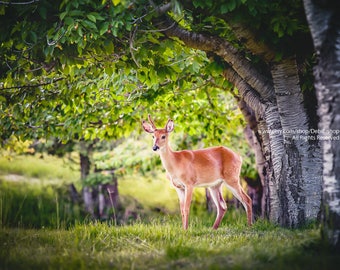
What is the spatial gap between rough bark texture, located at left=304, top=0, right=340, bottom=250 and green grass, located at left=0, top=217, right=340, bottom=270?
17.2 inches

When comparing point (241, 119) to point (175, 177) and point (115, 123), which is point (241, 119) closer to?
point (115, 123)

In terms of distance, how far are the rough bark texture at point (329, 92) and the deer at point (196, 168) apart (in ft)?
10.3

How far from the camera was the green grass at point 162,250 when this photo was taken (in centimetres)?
439

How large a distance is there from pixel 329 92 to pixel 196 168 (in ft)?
11.7

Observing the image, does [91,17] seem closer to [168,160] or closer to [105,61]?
[105,61]

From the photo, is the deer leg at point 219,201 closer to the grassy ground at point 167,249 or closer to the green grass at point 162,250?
the grassy ground at point 167,249

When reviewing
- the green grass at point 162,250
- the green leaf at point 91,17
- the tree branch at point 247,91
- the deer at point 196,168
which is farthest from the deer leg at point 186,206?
the green leaf at point 91,17

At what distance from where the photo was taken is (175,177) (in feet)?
26.3

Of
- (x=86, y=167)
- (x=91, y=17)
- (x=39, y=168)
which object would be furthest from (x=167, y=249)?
(x=39, y=168)

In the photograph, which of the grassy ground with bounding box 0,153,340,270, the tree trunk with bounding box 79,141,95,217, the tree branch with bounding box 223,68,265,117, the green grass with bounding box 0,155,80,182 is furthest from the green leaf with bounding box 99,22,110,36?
the green grass with bounding box 0,155,80,182

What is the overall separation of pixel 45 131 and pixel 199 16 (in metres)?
4.88

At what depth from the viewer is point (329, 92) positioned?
4.80m

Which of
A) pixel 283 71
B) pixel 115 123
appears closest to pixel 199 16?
pixel 283 71

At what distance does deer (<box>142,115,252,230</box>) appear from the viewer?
7.95 meters
